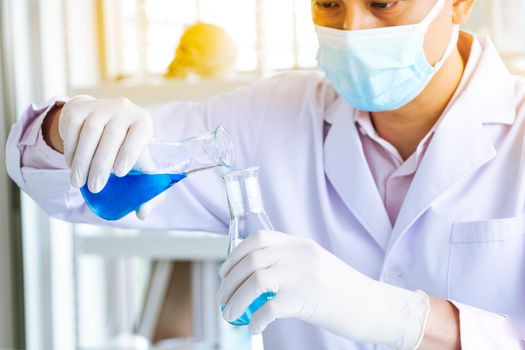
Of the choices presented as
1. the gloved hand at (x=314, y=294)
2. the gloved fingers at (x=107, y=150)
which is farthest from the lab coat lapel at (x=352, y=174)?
the gloved fingers at (x=107, y=150)

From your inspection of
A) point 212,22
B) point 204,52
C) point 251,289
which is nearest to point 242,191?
point 251,289

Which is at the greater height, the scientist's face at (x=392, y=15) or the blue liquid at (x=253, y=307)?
the scientist's face at (x=392, y=15)

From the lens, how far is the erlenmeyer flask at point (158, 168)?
1029 millimetres

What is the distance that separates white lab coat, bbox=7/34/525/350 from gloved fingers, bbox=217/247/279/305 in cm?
36

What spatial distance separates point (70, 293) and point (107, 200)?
4.53ft

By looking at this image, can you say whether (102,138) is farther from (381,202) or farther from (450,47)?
(450,47)

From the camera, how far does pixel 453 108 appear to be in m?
1.34

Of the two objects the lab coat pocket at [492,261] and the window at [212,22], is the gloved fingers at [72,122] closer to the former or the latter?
the lab coat pocket at [492,261]

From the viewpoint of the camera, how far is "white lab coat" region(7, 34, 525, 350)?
4.24 feet

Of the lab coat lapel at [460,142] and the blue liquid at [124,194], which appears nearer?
the blue liquid at [124,194]

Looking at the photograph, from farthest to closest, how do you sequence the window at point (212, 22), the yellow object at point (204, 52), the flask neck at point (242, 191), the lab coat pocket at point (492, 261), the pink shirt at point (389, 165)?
1. the window at point (212, 22)
2. the yellow object at point (204, 52)
3. the pink shirt at point (389, 165)
4. the lab coat pocket at point (492, 261)
5. the flask neck at point (242, 191)

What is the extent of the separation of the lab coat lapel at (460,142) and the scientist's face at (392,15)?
95 mm

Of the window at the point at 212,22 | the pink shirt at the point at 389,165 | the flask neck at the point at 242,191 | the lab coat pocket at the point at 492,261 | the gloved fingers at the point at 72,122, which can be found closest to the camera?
the flask neck at the point at 242,191

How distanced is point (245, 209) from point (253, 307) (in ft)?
0.49
